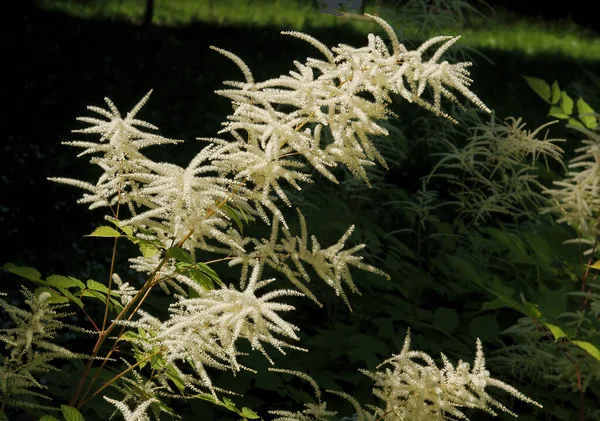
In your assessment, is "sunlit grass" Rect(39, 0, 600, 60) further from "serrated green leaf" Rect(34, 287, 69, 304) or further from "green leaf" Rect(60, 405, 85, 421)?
"green leaf" Rect(60, 405, 85, 421)

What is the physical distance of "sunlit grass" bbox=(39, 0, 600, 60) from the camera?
1128cm

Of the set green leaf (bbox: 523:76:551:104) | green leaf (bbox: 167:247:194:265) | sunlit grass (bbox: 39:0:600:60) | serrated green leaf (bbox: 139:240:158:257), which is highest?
green leaf (bbox: 523:76:551:104)

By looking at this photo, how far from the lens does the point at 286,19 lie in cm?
1248

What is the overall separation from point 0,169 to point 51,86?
2.05 m

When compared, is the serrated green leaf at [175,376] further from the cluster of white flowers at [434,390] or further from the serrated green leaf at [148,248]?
the cluster of white flowers at [434,390]

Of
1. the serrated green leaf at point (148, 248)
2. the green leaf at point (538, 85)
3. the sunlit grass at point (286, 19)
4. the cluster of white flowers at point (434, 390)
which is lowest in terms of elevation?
the sunlit grass at point (286, 19)

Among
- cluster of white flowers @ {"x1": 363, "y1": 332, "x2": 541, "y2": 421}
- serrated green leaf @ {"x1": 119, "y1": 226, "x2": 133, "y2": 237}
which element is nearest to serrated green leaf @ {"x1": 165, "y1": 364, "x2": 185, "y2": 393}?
serrated green leaf @ {"x1": 119, "y1": 226, "x2": 133, "y2": 237}

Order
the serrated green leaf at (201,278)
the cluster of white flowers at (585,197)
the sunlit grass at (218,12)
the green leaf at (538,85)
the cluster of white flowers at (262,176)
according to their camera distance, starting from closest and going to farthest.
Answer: the cluster of white flowers at (262,176), the serrated green leaf at (201,278), the cluster of white flowers at (585,197), the green leaf at (538,85), the sunlit grass at (218,12)

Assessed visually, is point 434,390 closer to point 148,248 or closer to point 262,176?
point 262,176

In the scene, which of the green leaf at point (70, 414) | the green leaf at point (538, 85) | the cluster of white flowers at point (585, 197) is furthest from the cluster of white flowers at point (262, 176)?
the green leaf at point (538, 85)

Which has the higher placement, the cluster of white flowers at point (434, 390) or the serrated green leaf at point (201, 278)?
the serrated green leaf at point (201, 278)

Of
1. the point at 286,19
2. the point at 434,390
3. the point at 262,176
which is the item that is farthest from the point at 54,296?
the point at 286,19

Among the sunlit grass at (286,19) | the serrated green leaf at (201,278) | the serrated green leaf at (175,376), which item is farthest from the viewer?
the sunlit grass at (286,19)

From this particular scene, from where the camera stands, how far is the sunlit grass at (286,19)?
11.3 m
